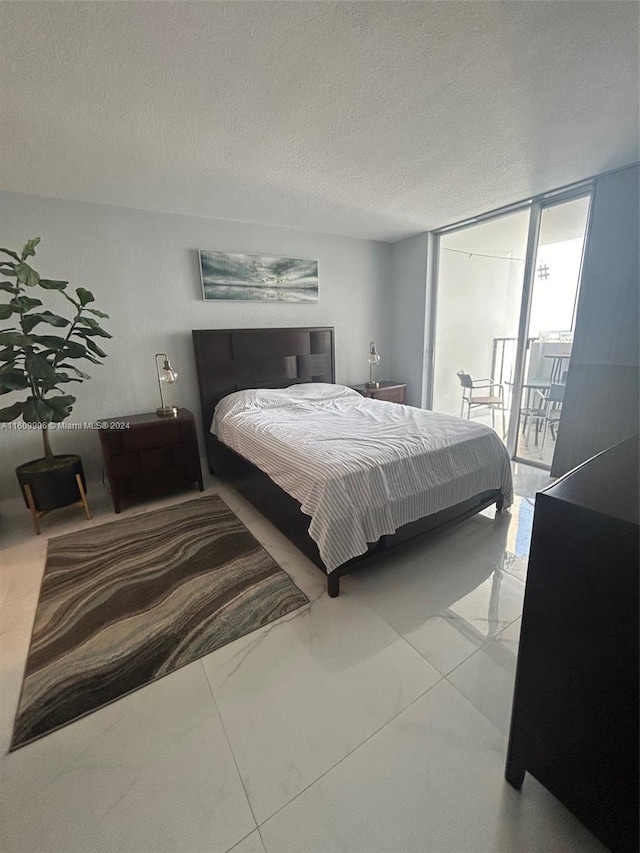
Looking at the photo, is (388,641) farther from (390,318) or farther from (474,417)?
(474,417)

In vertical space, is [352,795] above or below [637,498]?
below

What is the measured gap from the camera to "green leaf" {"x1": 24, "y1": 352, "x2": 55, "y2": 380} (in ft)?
7.16

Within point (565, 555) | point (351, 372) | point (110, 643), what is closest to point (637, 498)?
point (565, 555)

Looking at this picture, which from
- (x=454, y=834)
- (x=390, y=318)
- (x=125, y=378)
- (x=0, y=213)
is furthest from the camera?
(x=390, y=318)

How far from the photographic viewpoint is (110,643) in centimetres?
154

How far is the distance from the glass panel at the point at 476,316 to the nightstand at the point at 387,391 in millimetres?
599

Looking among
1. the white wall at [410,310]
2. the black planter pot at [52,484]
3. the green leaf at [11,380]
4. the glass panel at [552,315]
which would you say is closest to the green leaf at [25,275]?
the green leaf at [11,380]

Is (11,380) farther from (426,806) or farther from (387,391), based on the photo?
(387,391)

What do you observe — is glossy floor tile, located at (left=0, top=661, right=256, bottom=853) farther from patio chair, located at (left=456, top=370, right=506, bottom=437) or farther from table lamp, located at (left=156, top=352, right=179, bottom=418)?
patio chair, located at (left=456, top=370, right=506, bottom=437)

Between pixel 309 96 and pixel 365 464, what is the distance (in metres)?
1.75

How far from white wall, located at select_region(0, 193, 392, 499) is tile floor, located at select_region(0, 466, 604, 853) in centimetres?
165

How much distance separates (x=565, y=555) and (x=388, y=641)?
1.00 m

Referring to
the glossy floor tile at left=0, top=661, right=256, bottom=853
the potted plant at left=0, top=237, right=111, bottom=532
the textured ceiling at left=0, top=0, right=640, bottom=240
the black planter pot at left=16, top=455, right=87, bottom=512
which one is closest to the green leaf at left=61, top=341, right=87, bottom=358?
the potted plant at left=0, top=237, right=111, bottom=532

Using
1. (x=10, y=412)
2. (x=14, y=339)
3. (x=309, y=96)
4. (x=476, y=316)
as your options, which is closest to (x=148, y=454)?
(x=10, y=412)
